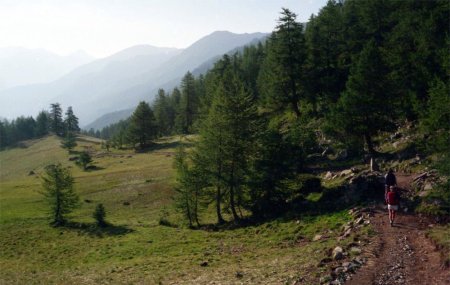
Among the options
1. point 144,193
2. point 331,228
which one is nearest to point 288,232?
point 331,228

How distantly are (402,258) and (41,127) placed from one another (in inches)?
7598

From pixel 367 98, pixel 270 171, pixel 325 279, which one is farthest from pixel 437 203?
pixel 270 171

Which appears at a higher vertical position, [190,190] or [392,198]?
[392,198]

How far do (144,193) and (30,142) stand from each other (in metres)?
133

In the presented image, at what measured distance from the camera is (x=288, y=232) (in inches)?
1160

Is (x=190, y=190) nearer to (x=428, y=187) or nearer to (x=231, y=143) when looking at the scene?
(x=231, y=143)

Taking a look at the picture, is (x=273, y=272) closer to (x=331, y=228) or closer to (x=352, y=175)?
(x=331, y=228)

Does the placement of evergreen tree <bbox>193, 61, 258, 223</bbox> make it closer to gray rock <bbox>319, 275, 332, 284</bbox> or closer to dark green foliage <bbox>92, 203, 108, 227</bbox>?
dark green foliage <bbox>92, 203, 108, 227</bbox>

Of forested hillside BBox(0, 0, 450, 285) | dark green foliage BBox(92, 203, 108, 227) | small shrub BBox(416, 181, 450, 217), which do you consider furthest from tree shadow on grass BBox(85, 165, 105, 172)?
small shrub BBox(416, 181, 450, 217)

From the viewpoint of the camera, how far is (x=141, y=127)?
102 metres

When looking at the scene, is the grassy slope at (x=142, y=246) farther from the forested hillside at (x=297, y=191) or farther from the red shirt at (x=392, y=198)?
the red shirt at (x=392, y=198)

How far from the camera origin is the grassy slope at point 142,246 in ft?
77.7

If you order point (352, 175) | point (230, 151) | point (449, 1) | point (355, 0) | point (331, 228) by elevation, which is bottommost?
point (331, 228)

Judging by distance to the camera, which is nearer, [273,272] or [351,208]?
[273,272]
